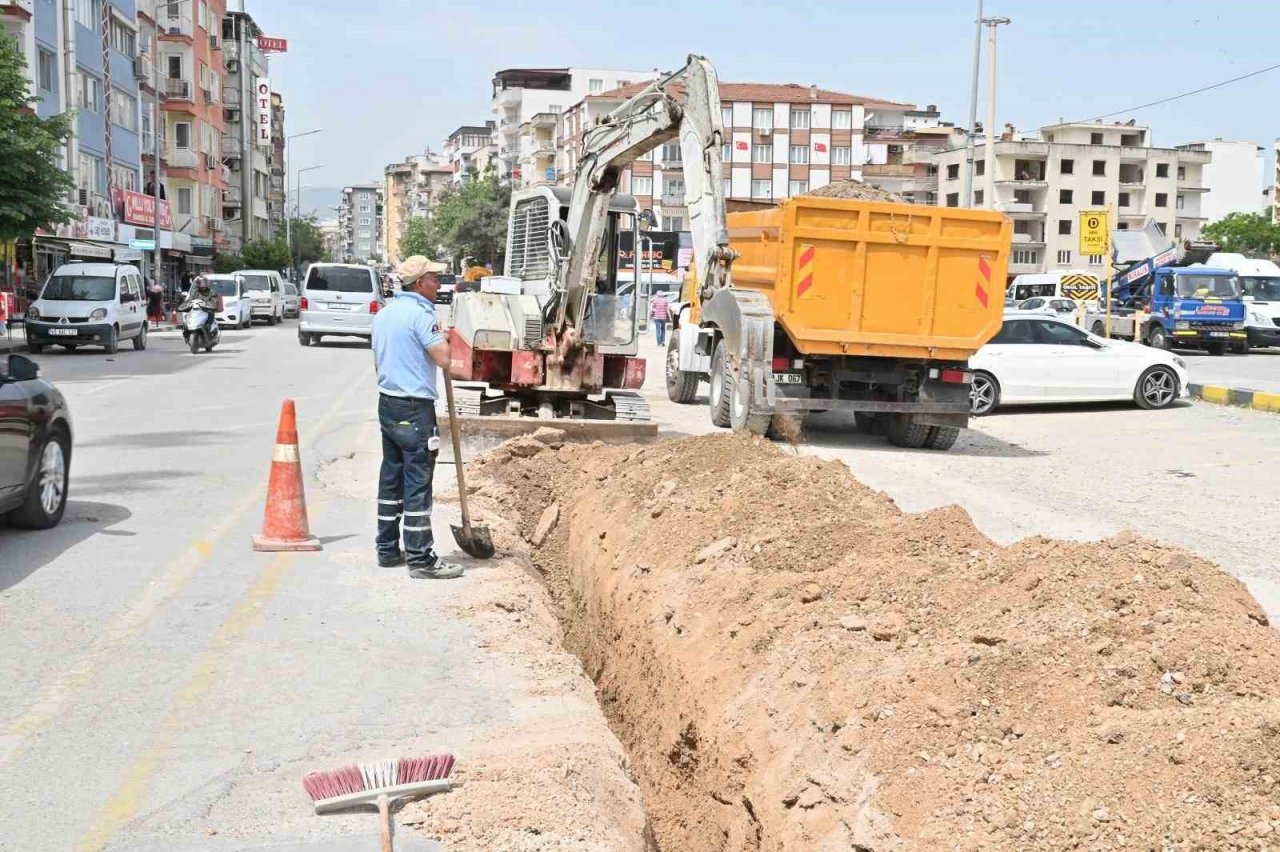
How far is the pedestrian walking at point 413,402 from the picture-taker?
7586 mm

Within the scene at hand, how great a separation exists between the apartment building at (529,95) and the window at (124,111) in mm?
69563

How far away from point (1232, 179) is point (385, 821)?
143 meters

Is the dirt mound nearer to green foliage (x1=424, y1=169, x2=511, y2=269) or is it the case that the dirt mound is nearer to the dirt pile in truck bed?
the dirt pile in truck bed

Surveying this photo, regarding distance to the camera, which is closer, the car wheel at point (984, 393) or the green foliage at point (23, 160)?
the car wheel at point (984, 393)

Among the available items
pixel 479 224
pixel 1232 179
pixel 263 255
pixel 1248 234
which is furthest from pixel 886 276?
pixel 1232 179

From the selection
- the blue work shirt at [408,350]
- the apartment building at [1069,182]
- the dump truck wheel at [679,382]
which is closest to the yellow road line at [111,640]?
the blue work shirt at [408,350]

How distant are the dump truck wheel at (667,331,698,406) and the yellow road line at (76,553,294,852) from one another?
12.3 m

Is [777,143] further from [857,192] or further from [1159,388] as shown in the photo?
[857,192]

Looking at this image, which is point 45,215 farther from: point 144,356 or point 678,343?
point 678,343

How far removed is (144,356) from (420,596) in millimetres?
23603

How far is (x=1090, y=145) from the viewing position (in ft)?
339

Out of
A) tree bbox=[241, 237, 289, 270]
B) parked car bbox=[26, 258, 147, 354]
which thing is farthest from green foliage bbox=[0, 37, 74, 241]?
tree bbox=[241, 237, 289, 270]

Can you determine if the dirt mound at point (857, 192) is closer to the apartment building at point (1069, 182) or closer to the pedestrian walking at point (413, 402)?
the pedestrian walking at point (413, 402)

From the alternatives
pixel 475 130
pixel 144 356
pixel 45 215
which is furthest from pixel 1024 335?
pixel 475 130
